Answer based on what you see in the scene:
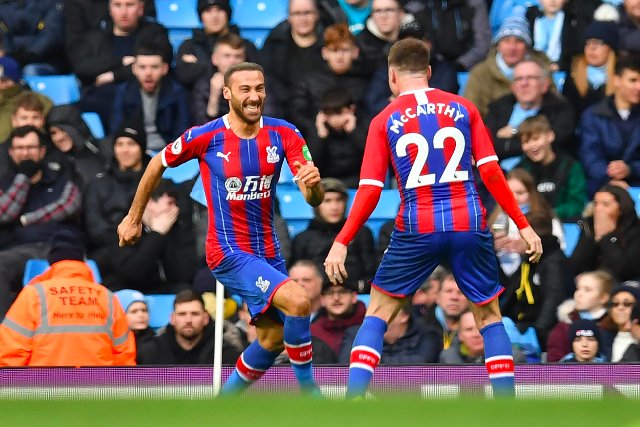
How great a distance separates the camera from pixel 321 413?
632cm

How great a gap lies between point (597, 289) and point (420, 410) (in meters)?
5.16

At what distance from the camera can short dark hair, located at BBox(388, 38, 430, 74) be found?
8.94 meters

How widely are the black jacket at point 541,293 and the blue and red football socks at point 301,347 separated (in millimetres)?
2488

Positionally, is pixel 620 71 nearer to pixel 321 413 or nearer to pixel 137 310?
pixel 137 310

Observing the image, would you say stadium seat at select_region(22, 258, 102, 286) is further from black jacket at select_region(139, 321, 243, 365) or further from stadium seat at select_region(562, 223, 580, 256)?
stadium seat at select_region(562, 223, 580, 256)

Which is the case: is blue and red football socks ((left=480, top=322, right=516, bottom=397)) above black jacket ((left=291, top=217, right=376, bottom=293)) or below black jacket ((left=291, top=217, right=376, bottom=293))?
below

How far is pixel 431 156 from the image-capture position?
881 centimetres

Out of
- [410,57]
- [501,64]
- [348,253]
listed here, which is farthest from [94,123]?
[410,57]

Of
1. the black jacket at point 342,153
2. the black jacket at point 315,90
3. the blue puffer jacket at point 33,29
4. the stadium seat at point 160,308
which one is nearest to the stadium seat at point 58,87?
the blue puffer jacket at point 33,29

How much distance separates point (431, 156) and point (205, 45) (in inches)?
217

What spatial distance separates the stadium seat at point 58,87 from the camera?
1430 cm

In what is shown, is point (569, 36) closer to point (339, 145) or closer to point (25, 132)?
point (339, 145)

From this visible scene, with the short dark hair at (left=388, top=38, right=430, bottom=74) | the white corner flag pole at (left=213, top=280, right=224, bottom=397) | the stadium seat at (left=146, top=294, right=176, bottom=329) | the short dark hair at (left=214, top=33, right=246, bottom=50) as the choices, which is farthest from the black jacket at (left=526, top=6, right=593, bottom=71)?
the short dark hair at (left=388, top=38, right=430, bottom=74)

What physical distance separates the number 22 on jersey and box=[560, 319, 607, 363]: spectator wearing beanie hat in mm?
2257
